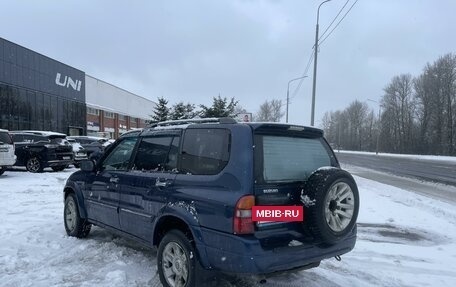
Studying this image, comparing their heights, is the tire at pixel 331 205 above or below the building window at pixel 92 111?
below

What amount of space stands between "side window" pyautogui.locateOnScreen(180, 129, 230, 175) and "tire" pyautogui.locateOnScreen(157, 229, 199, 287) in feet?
2.35

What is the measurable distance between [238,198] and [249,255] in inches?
19.8

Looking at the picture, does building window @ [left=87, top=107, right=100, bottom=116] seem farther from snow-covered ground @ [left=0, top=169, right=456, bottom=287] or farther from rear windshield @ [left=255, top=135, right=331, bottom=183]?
rear windshield @ [left=255, top=135, right=331, bottom=183]

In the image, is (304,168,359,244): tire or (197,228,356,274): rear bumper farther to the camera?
(304,168,359,244): tire

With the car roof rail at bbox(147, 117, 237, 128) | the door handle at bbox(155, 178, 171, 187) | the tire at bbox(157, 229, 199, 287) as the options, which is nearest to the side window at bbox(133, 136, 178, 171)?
the door handle at bbox(155, 178, 171, 187)

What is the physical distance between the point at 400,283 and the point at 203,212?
2.65m

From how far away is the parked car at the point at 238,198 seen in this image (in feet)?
12.2

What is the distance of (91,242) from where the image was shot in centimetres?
648

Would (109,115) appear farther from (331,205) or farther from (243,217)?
(243,217)

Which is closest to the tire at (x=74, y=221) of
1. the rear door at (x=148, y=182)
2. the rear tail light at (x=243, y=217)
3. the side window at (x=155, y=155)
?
the rear door at (x=148, y=182)

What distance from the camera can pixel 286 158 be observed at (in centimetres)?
419

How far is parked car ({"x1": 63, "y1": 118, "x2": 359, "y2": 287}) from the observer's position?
3.72m

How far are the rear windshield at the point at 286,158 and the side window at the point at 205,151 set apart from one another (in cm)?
34

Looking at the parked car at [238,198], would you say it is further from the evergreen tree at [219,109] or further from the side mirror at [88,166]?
A: the evergreen tree at [219,109]
